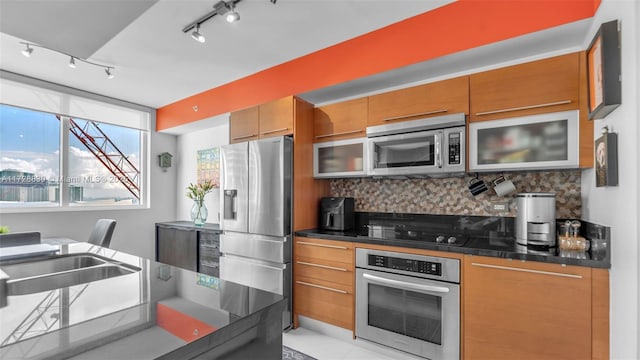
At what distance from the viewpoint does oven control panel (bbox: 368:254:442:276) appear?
2057 millimetres

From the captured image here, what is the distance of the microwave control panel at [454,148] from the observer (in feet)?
7.17

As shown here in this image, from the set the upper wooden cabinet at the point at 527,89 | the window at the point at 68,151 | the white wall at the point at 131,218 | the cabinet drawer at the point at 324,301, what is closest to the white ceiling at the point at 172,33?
the window at the point at 68,151

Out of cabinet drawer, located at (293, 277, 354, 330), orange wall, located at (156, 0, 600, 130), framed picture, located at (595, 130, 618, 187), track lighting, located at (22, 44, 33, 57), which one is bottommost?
cabinet drawer, located at (293, 277, 354, 330)

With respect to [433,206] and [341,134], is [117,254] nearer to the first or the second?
[341,134]

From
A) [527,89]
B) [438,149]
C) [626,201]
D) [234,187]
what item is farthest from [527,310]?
[234,187]

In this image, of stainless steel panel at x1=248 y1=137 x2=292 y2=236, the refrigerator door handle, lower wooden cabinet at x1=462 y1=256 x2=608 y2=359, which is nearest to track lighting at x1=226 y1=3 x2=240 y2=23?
stainless steel panel at x1=248 y1=137 x2=292 y2=236

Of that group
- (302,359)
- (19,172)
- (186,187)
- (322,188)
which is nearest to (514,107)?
(322,188)

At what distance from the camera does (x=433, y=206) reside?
8.64 ft

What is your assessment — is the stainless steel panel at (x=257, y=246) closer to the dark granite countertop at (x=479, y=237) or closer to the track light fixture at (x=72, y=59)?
the dark granite countertop at (x=479, y=237)

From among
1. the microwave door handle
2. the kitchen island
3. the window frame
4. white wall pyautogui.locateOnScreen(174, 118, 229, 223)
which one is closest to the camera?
the kitchen island

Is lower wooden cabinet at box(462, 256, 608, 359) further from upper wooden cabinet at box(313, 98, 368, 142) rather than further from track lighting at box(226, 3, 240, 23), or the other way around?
track lighting at box(226, 3, 240, 23)

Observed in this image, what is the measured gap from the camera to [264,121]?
303cm

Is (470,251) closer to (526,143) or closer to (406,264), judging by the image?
(406,264)

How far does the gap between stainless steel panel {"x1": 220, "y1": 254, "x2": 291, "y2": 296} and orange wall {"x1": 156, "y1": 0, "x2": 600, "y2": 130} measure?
171 cm
